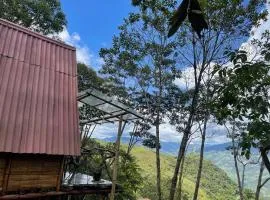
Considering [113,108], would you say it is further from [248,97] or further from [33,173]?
[248,97]

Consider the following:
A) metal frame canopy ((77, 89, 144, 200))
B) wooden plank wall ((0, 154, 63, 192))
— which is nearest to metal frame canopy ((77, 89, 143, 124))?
metal frame canopy ((77, 89, 144, 200))

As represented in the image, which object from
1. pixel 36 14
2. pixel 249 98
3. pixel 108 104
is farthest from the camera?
pixel 36 14

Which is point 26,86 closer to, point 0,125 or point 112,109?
point 0,125

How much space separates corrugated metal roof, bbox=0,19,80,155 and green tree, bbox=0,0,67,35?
1038 centimetres

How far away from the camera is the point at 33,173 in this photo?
7.96 m

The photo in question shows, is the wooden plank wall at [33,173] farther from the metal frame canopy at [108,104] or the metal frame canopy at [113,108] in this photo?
the metal frame canopy at [108,104]

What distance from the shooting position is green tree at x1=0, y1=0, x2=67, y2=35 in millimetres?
19375

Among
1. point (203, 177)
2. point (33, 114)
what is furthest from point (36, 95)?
point (203, 177)

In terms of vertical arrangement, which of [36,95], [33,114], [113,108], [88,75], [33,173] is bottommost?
[33,173]

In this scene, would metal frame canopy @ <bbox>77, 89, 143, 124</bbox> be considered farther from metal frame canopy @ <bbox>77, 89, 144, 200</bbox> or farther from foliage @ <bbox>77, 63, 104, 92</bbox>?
foliage @ <bbox>77, 63, 104, 92</bbox>

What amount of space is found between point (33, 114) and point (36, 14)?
14482 mm

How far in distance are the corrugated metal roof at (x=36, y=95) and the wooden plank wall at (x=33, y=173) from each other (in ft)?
1.67

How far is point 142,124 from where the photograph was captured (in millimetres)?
21500

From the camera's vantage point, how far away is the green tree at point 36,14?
19.4 metres
